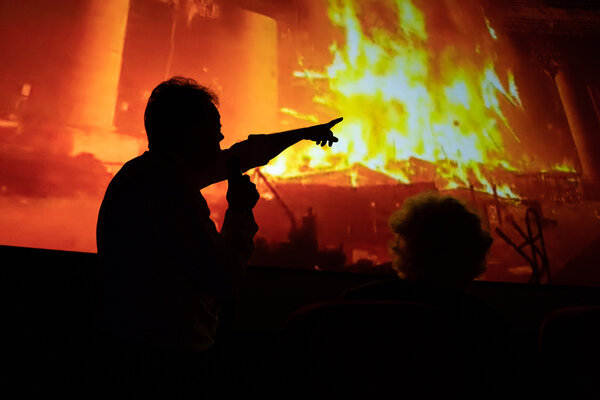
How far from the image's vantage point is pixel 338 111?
1963 mm

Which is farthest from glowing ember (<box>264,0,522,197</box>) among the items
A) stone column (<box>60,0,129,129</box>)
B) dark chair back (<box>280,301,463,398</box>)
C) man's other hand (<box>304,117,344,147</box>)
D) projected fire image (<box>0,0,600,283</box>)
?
dark chair back (<box>280,301,463,398</box>)

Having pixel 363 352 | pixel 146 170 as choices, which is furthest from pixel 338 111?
pixel 363 352

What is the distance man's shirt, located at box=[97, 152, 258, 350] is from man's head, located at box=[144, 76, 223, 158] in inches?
4.8

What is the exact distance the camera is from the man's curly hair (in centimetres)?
87

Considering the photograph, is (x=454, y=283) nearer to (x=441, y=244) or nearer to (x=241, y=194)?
(x=441, y=244)

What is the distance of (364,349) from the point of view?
0.60m

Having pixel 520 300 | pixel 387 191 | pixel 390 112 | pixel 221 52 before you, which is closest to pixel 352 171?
pixel 387 191

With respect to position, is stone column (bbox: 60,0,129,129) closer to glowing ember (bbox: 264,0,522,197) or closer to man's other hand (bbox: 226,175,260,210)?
glowing ember (bbox: 264,0,522,197)

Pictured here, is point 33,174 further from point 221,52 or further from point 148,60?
point 221,52

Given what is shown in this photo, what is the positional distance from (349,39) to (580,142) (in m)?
1.37

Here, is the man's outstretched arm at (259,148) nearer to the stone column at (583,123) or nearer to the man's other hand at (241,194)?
the man's other hand at (241,194)

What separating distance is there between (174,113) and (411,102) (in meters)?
1.48

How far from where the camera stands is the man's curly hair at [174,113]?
87 cm

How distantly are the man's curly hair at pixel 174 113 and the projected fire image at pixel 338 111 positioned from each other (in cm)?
87
